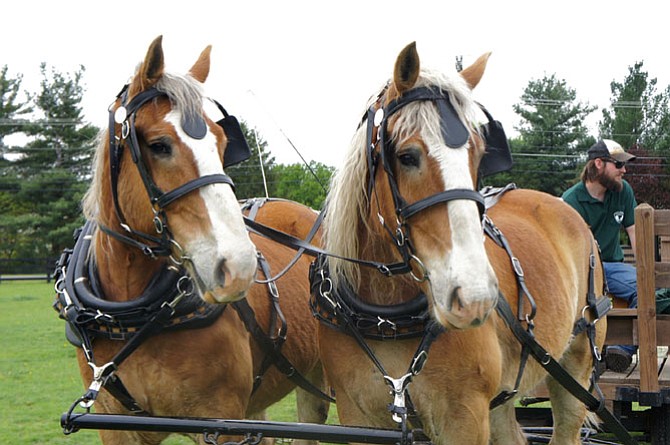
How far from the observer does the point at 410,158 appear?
2707 millimetres

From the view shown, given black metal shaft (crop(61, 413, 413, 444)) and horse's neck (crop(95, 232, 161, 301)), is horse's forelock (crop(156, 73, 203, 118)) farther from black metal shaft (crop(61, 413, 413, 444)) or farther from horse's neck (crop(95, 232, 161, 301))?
black metal shaft (crop(61, 413, 413, 444))

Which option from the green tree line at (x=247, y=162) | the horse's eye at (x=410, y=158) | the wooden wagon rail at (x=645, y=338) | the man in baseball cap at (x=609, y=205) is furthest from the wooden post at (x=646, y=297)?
the green tree line at (x=247, y=162)

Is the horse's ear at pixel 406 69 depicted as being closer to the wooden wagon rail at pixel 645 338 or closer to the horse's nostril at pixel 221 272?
the horse's nostril at pixel 221 272

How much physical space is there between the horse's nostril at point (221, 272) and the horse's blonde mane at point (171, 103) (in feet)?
2.16

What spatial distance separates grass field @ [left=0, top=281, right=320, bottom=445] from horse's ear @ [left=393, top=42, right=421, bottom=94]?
4.84 meters

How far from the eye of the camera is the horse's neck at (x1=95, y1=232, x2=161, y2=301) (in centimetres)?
318

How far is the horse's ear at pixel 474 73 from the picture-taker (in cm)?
315

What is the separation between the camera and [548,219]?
174 inches

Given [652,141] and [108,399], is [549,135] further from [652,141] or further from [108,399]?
[108,399]

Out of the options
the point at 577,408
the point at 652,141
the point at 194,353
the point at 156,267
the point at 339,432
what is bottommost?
the point at 652,141

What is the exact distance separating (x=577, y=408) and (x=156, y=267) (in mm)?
2648

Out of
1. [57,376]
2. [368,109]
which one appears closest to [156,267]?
[368,109]

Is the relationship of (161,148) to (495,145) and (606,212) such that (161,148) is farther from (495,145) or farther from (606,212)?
(606,212)

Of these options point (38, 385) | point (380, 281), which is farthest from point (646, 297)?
point (38, 385)
